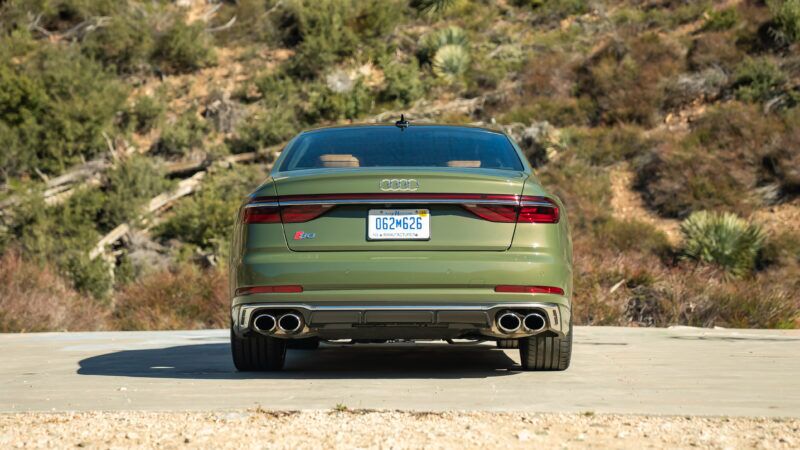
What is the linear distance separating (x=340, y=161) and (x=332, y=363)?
1.85 meters

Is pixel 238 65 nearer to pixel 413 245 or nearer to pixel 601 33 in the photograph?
pixel 601 33

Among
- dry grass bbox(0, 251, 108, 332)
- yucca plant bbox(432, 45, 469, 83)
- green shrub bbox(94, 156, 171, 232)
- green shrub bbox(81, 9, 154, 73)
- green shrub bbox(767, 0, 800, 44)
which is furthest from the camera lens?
green shrub bbox(81, 9, 154, 73)

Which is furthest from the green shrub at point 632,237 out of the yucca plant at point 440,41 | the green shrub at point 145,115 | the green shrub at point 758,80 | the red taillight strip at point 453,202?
the red taillight strip at point 453,202

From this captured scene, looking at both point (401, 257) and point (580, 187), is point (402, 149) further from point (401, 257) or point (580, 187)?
point (580, 187)

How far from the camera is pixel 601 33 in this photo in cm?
4000

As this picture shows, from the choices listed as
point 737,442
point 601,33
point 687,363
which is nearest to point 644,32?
point 601,33

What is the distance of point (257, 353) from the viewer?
25.3 ft

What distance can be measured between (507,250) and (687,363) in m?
2.57

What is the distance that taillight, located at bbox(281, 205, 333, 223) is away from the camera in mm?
6797

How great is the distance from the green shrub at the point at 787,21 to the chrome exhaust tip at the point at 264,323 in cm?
3055

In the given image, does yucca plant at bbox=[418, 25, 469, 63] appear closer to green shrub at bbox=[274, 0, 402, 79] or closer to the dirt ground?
green shrub at bbox=[274, 0, 402, 79]

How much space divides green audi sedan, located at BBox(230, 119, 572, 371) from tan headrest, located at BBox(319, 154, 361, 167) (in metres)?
0.59

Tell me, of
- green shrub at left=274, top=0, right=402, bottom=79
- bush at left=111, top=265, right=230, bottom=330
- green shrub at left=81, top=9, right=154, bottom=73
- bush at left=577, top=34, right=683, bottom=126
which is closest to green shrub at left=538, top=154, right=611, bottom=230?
bush at left=577, top=34, right=683, bottom=126

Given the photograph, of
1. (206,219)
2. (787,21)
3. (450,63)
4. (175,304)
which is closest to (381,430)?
(175,304)
